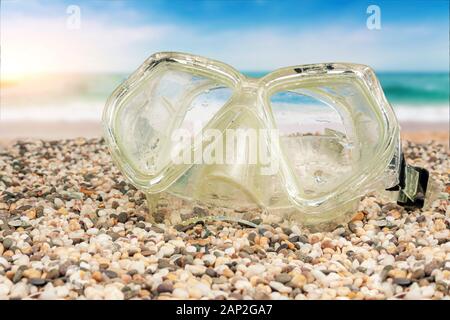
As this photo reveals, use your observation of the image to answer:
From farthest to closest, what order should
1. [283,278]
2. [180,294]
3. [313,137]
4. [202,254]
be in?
[313,137], [202,254], [283,278], [180,294]

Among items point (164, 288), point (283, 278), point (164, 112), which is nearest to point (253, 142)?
point (164, 112)

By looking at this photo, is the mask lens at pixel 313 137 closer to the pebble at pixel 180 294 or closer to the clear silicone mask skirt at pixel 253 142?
the clear silicone mask skirt at pixel 253 142

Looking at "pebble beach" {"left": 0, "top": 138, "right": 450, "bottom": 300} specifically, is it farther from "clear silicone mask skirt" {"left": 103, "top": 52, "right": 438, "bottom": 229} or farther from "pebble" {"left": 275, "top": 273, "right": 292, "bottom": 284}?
"clear silicone mask skirt" {"left": 103, "top": 52, "right": 438, "bottom": 229}

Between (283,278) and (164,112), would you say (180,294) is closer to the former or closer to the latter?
(283,278)

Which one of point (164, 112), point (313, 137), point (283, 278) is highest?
point (164, 112)

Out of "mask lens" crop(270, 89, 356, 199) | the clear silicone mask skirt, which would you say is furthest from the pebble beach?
"mask lens" crop(270, 89, 356, 199)
